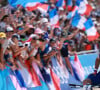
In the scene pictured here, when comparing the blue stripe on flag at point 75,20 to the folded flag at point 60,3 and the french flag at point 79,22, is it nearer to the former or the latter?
the french flag at point 79,22

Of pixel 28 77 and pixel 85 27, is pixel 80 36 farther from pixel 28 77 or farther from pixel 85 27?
pixel 28 77

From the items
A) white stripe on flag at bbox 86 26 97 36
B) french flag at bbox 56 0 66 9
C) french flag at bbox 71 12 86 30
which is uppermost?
french flag at bbox 56 0 66 9

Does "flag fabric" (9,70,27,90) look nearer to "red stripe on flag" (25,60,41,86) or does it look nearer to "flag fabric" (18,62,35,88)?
"flag fabric" (18,62,35,88)

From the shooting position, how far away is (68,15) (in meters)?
10.5

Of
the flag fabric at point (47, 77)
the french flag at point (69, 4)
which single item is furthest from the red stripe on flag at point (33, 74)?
the french flag at point (69, 4)

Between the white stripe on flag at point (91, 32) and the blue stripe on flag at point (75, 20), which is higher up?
the blue stripe on flag at point (75, 20)

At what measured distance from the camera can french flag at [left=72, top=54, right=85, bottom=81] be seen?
7282mm

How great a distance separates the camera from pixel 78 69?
746 centimetres

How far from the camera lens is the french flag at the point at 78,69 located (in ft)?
23.9

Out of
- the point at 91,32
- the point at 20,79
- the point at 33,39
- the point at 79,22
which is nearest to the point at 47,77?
the point at 20,79

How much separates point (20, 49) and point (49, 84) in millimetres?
1078

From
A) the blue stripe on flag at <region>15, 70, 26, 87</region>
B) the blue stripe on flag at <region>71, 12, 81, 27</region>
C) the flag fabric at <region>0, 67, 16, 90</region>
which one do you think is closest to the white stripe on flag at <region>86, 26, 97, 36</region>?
the blue stripe on flag at <region>71, 12, 81, 27</region>

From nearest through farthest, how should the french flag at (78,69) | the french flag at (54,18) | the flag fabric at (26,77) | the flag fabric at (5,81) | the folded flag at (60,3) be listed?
the flag fabric at (5,81) < the flag fabric at (26,77) < the french flag at (78,69) < the french flag at (54,18) < the folded flag at (60,3)

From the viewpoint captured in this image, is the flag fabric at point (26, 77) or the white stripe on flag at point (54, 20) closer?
the flag fabric at point (26, 77)
